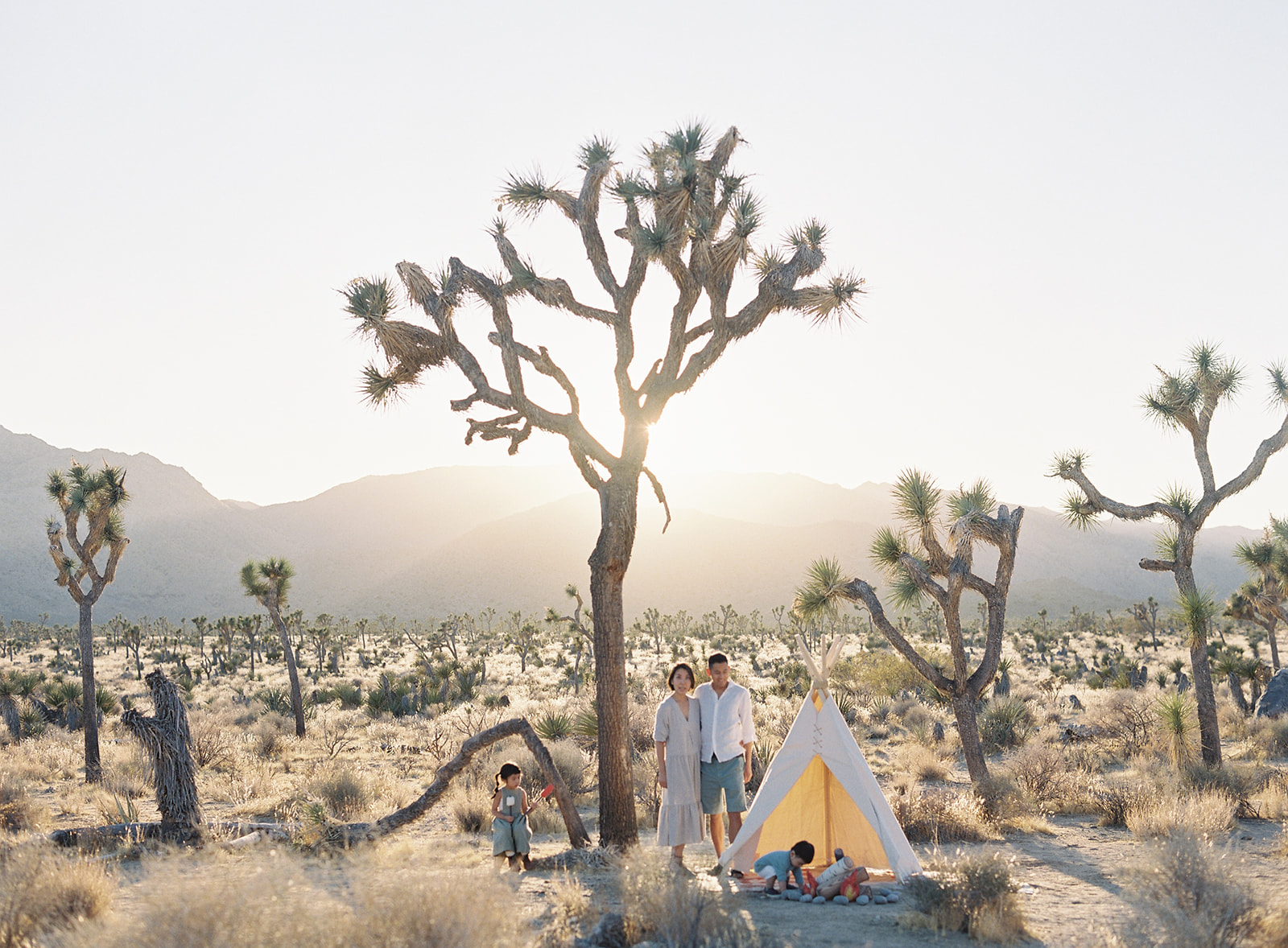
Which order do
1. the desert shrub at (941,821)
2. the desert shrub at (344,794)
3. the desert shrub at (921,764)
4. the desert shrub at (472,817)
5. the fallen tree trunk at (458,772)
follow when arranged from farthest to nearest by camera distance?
the desert shrub at (921,764) < the desert shrub at (344,794) < the desert shrub at (472,817) < the desert shrub at (941,821) < the fallen tree trunk at (458,772)

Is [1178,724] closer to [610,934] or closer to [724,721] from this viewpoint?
[724,721]

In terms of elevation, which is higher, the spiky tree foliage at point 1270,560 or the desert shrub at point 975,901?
the spiky tree foliage at point 1270,560

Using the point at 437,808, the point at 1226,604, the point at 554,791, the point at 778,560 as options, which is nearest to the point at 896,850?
the point at 554,791

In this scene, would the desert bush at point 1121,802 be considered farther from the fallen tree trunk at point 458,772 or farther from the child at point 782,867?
the fallen tree trunk at point 458,772

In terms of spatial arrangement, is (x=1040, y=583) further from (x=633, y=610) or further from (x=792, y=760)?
(x=792, y=760)

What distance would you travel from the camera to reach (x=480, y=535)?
119 m

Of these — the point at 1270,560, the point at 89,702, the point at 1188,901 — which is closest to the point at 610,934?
the point at 1188,901

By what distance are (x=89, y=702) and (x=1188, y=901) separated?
679 inches

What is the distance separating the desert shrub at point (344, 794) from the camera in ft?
38.5

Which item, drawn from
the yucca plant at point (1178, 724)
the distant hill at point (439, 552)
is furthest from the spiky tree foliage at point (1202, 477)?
the distant hill at point (439, 552)

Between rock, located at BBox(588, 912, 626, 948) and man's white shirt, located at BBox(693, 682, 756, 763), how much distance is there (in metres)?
2.27

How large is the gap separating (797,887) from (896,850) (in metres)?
0.93

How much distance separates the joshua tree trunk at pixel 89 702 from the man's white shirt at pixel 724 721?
42.2ft

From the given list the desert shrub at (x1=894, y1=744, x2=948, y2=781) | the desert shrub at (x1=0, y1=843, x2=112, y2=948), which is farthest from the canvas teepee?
the desert shrub at (x1=894, y1=744, x2=948, y2=781)
